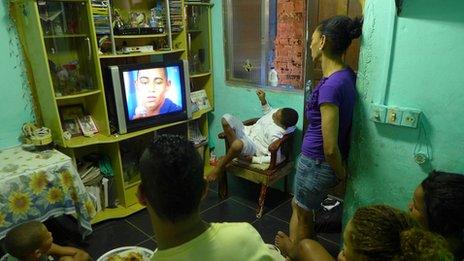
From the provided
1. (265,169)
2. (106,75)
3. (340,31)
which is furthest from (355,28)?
(106,75)

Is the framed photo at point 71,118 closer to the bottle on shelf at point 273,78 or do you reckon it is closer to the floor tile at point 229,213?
the floor tile at point 229,213

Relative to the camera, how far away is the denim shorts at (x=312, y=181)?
1.77 metres

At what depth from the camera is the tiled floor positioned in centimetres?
246

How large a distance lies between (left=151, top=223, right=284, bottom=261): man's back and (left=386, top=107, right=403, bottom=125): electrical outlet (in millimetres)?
1047

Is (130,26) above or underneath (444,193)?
above

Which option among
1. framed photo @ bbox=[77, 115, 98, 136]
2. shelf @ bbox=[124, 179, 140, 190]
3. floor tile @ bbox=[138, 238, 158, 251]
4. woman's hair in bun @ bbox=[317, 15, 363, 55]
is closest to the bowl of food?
floor tile @ bbox=[138, 238, 158, 251]

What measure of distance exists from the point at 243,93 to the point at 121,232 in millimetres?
1738

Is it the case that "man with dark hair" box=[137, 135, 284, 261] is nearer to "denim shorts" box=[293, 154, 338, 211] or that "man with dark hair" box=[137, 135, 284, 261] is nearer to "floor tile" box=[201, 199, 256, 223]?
"denim shorts" box=[293, 154, 338, 211]

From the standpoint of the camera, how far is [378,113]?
5.41 ft

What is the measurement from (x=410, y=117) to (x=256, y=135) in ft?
5.21

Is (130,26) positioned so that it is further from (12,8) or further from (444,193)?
(444,193)

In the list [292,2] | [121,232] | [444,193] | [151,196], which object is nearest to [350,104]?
[444,193]

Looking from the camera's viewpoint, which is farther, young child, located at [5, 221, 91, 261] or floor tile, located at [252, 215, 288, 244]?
floor tile, located at [252, 215, 288, 244]

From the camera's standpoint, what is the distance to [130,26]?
9.43 feet
